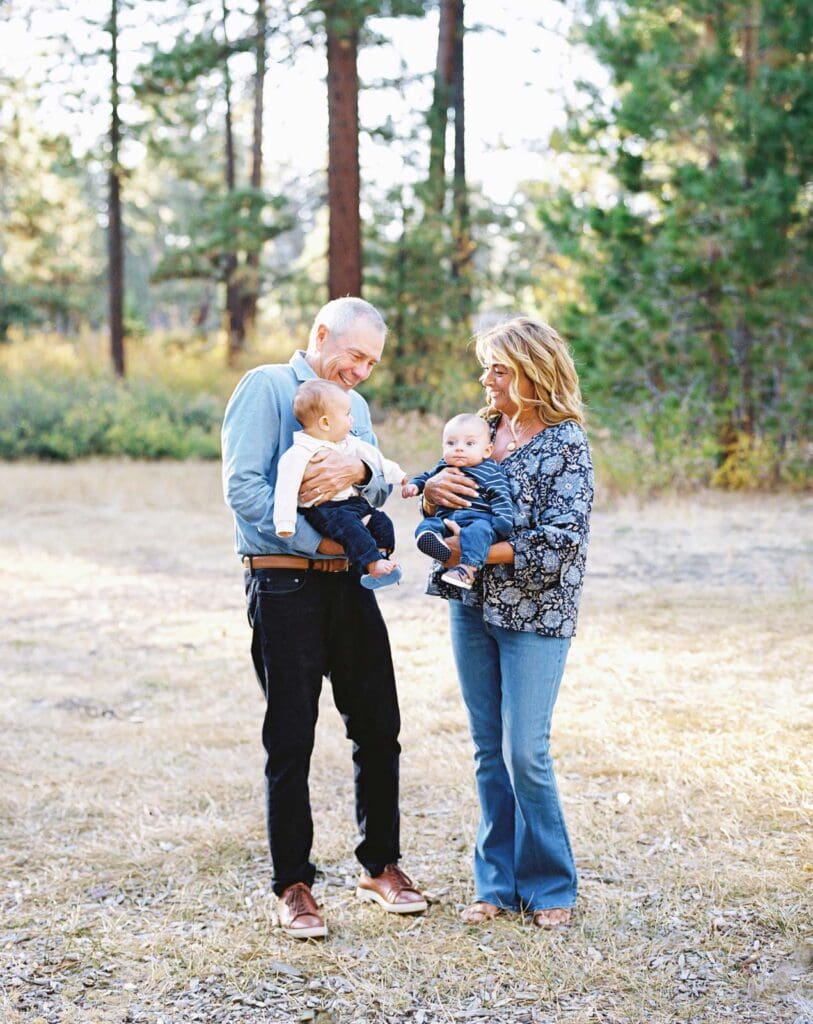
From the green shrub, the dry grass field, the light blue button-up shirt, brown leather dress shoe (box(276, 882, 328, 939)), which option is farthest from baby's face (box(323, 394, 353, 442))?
the green shrub

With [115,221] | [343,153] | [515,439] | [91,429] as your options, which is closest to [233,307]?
[115,221]

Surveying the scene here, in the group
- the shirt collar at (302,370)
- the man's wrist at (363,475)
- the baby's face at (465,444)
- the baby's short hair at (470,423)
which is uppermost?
the shirt collar at (302,370)

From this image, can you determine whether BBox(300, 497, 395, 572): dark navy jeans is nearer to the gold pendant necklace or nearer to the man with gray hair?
the man with gray hair

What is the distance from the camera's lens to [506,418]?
11.2 ft

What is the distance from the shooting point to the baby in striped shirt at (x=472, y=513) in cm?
311

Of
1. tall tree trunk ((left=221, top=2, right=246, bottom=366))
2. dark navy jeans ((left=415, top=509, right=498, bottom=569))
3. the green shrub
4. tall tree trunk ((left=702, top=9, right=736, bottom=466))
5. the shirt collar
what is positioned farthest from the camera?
tall tree trunk ((left=221, top=2, right=246, bottom=366))

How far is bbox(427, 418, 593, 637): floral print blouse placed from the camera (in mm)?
3195

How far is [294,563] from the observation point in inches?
129

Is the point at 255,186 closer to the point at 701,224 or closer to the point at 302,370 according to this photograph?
the point at 701,224

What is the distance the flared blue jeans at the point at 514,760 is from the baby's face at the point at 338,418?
645 mm

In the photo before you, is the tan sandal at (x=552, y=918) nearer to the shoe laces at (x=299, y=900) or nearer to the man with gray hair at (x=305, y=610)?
the man with gray hair at (x=305, y=610)

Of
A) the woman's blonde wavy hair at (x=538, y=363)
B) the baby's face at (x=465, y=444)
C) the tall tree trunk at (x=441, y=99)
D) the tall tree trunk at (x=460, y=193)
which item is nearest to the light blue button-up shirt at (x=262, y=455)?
the baby's face at (x=465, y=444)

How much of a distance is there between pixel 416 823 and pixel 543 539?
1781 millimetres

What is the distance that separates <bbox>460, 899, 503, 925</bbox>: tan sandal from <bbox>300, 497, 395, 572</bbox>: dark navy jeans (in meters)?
1.19
